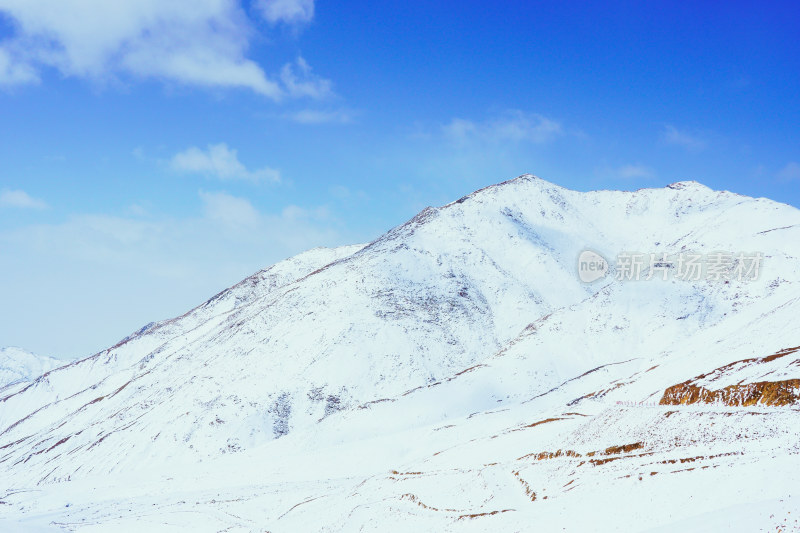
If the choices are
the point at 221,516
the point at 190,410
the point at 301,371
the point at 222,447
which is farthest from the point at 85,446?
the point at 221,516

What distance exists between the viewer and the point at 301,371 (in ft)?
441

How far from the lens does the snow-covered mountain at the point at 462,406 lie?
36.8 m

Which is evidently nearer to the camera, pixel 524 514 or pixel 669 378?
pixel 524 514

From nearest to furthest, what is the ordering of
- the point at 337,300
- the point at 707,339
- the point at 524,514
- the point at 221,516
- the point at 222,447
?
the point at 524,514 < the point at 221,516 < the point at 707,339 < the point at 222,447 < the point at 337,300

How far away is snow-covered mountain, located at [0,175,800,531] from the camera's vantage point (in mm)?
36812

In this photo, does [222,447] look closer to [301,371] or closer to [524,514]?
[301,371]

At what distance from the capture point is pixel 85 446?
5295 inches

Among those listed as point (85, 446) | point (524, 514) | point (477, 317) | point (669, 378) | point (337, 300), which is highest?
point (337, 300)

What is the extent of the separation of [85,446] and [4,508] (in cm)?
4414

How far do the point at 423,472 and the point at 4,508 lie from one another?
77297 millimetres

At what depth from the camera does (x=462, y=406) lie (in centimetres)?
11319

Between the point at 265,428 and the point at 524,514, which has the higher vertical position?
the point at 265,428

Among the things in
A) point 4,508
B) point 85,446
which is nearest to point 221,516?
point 4,508

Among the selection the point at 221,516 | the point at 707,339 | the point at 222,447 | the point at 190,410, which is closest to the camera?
the point at 221,516
